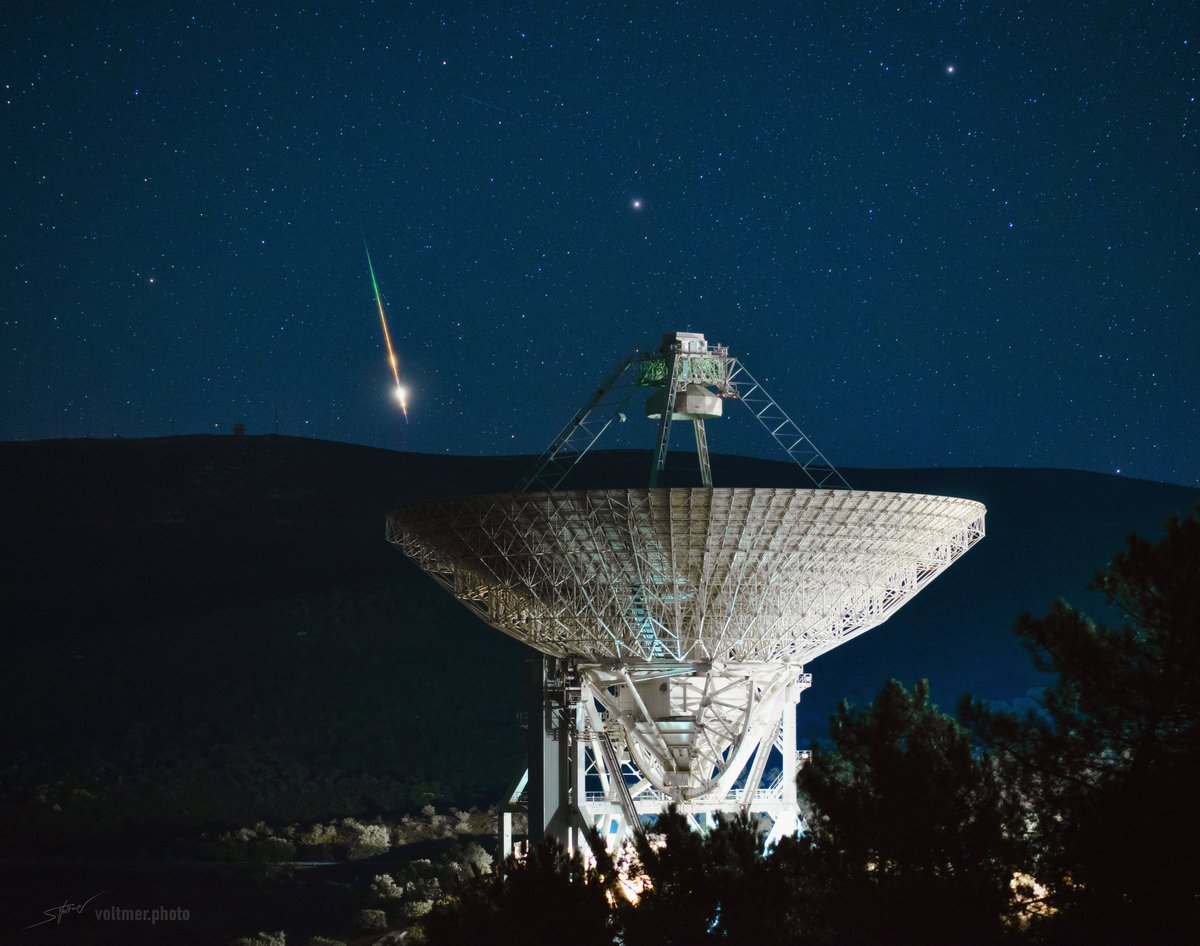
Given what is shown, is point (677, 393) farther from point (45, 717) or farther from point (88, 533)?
point (88, 533)

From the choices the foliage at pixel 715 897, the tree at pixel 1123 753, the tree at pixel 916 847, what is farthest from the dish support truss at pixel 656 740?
the tree at pixel 1123 753

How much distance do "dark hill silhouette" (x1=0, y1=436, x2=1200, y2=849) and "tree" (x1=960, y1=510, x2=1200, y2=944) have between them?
42.9 m

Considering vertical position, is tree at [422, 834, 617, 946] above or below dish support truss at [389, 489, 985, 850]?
below

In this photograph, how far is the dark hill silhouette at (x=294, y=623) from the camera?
2498 inches

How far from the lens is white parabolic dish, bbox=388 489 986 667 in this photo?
27891 mm

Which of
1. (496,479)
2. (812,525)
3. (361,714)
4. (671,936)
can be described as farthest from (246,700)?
(671,936)

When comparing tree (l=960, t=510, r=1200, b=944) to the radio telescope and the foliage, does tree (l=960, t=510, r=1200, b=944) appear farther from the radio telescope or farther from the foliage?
the radio telescope

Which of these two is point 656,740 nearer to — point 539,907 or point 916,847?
point 539,907

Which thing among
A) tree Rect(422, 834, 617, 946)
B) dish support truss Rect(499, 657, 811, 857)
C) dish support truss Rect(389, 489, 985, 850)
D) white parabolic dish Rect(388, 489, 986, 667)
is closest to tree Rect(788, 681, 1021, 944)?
tree Rect(422, 834, 617, 946)

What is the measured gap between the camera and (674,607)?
97.1ft

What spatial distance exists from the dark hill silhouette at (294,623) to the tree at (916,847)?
40.0m
